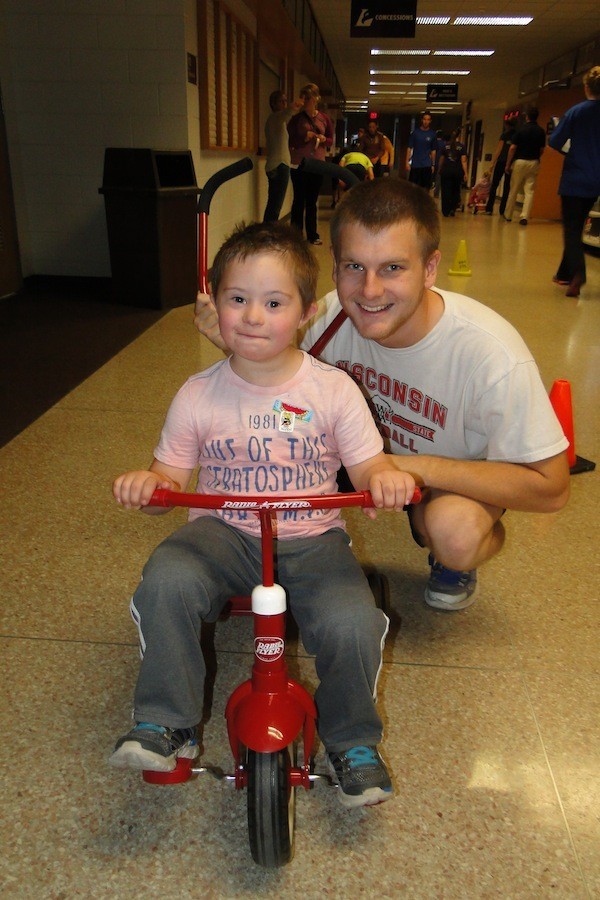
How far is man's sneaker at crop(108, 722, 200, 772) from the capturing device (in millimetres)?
1258

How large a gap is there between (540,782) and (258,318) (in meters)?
1.11

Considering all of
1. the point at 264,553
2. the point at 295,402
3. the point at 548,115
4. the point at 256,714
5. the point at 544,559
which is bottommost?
the point at 544,559

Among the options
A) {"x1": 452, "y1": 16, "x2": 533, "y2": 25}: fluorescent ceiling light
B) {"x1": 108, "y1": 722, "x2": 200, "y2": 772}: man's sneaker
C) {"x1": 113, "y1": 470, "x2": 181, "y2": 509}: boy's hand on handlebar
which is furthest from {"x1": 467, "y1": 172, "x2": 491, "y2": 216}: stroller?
{"x1": 108, "y1": 722, "x2": 200, "y2": 772}: man's sneaker

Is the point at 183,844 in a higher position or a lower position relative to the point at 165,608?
lower

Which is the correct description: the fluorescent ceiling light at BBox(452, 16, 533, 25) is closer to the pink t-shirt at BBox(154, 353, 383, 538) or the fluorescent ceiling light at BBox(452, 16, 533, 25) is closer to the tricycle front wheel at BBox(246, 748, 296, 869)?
the pink t-shirt at BBox(154, 353, 383, 538)

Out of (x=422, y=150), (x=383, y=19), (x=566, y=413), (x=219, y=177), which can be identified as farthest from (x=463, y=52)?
(x=219, y=177)

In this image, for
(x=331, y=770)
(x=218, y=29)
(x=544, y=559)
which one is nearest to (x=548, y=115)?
(x=218, y=29)

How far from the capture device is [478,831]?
1.35 meters

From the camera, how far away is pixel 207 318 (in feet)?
5.93

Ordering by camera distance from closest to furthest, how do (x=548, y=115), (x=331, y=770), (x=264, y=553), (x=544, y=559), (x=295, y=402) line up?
(x=264, y=553)
(x=331, y=770)
(x=295, y=402)
(x=544, y=559)
(x=548, y=115)

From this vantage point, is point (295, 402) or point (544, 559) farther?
point (544, 559)

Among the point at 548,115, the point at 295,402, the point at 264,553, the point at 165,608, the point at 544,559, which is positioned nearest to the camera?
the point at 264,553

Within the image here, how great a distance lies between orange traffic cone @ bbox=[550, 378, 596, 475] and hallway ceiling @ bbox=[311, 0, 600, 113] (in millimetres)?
10783

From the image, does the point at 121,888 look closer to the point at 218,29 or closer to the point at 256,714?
the point at 256,714
